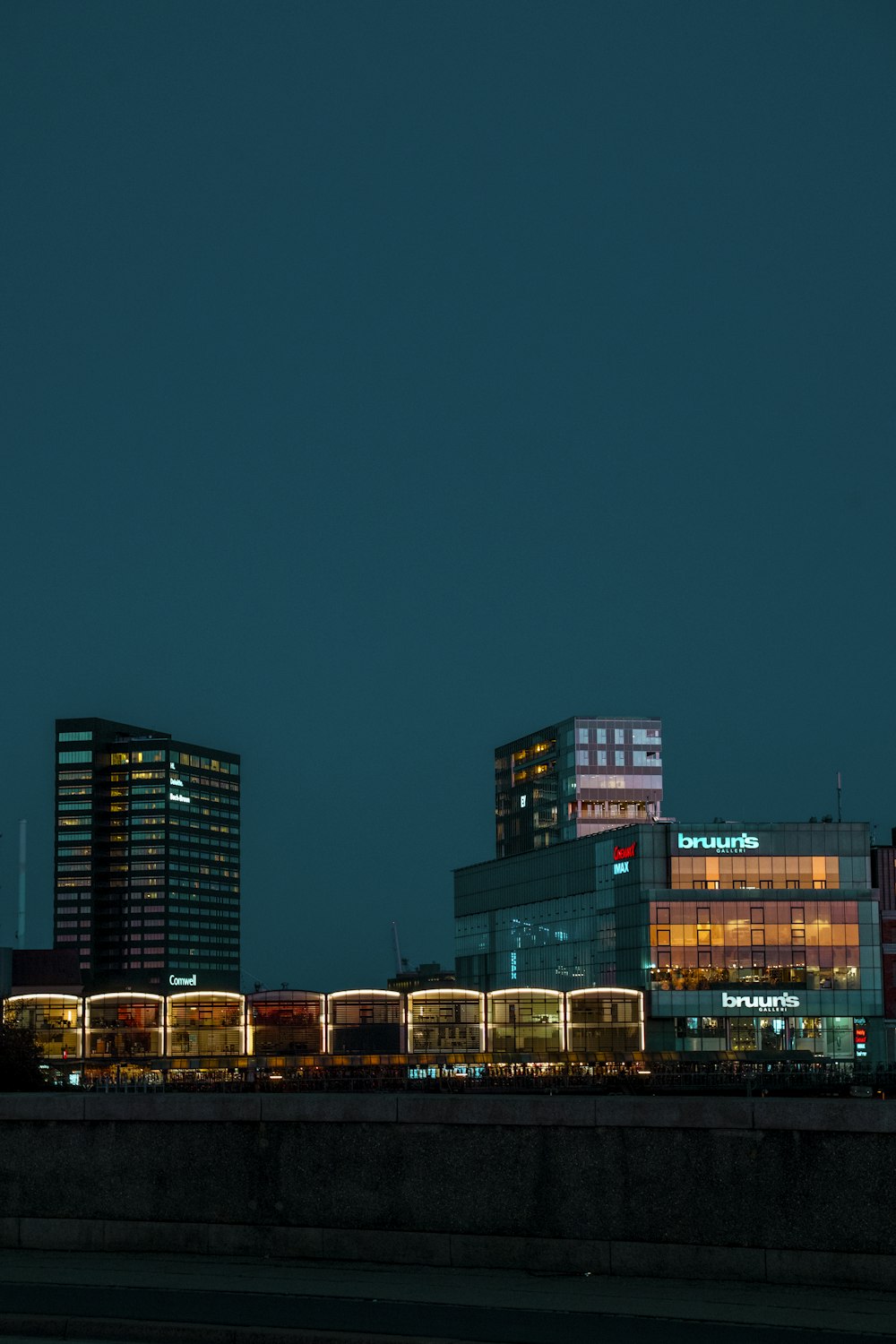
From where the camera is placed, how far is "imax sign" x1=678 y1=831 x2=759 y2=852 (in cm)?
14388

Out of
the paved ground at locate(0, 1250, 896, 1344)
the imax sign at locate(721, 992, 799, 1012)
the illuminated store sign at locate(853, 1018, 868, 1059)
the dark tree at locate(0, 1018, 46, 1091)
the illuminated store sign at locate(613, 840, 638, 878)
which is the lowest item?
the illuminated store sign at locate(853, 1018, 868, 1059)

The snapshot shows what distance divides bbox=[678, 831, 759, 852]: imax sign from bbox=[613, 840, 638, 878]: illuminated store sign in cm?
497

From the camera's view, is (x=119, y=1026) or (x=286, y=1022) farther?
(x=286, y=1022)

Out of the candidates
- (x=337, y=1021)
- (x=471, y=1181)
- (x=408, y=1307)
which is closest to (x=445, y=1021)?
(x=337, y=1021)

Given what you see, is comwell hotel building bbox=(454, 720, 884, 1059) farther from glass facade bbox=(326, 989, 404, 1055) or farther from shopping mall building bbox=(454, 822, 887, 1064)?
glass facade bbox=(326, 989, 404, 1055)

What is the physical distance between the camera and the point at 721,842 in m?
144

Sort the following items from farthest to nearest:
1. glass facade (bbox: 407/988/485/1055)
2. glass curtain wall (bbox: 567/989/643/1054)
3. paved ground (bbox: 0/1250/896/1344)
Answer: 1. glass facade (bbox: 407/988/485/1055)
2. glass curtain wall (bbox: 567/989/643/1054)
3. paved ground (bbox: 0/1250/896/1344)

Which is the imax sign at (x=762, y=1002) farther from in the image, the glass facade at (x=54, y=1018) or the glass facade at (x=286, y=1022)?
the glass facade at (x=54, y=1018)

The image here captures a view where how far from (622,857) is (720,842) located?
10223 millimetres

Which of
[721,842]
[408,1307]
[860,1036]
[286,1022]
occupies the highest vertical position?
[721,842]

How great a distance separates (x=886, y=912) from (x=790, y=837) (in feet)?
35.9

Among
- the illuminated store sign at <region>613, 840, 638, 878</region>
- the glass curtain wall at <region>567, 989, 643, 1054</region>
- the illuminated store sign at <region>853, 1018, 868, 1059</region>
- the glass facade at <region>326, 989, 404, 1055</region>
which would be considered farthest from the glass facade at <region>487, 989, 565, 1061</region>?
the illuminated store sign at <region>853, 1018, 868, 1059</region>

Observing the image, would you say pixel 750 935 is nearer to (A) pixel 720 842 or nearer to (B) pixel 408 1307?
(A) pixel 720 842

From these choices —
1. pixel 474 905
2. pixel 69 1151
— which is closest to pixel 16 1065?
pixel 69 1151
